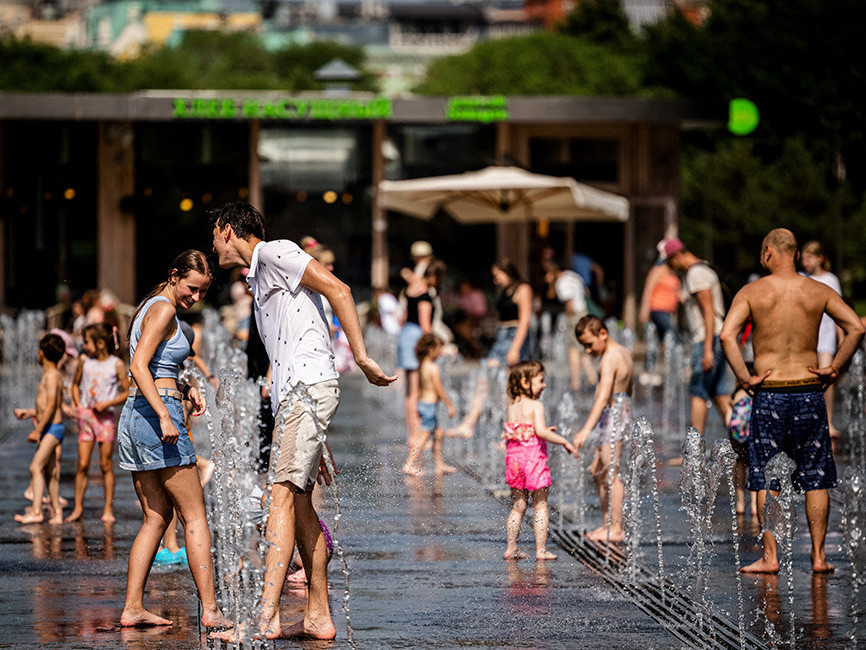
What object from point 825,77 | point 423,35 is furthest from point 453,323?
point 423,35

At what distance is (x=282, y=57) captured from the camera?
104m

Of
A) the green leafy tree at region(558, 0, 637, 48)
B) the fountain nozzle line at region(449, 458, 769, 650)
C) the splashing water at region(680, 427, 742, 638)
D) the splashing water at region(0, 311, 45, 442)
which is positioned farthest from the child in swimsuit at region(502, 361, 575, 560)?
the green leafy tree at region(558, 0, 637, 48)

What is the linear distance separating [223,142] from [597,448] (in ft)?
63.1

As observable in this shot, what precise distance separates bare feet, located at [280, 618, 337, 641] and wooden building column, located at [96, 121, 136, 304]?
20.9 m

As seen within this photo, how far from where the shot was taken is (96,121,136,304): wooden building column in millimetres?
26344

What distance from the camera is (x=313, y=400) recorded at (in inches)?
235

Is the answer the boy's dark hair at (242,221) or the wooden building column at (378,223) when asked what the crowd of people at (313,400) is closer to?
the boy's dark hair at (242,221)

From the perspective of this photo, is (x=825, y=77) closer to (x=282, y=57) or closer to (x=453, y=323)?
(x=453, y=323)

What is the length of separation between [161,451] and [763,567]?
10.6 ft

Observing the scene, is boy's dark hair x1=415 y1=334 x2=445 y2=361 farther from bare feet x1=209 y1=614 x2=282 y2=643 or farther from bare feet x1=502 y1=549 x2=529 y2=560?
bare feet x1=209 y1=614 x2=282 y2=643

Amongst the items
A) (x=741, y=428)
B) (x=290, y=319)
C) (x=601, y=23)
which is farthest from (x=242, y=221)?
(x=601, y=23)

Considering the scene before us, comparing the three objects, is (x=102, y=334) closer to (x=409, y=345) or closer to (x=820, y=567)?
(x=409, y=345)

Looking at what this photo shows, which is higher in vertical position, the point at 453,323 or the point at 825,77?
the point at 825,77

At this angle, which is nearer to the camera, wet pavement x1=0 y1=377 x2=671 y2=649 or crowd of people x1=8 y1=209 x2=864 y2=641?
crowd of people x1=8 y1=209 x2=864 y2=641
